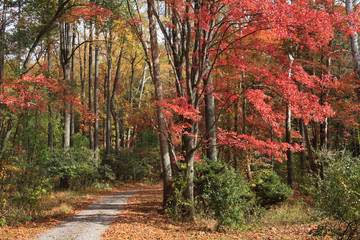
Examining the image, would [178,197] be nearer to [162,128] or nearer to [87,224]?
[162,128]

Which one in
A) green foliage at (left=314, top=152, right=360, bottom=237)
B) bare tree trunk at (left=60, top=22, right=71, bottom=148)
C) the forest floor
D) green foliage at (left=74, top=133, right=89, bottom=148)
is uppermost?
bare tree trunk at (left=60, top=22, right=71, bottom=148)

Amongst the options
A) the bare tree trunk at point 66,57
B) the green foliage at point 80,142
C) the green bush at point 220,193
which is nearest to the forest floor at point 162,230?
the green bush at point 220,193

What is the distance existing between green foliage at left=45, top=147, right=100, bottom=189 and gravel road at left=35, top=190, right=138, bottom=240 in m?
3.04

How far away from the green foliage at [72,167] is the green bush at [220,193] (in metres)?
6.25

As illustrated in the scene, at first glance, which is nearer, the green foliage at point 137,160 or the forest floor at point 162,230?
the forest floor at point 162,230

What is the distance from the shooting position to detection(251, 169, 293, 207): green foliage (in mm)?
10273

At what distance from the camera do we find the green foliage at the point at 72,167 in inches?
463

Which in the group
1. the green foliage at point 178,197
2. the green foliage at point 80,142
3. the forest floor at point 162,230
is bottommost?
the forest floor at point 162,230

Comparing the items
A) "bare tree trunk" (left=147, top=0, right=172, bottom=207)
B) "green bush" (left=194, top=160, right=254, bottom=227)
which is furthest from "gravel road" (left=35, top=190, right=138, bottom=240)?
"green bush" (left=194, top=160, right=254, bottom=227)

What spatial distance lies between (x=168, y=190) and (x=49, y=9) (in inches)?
395

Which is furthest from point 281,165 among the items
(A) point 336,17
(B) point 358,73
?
(A) point 336,17

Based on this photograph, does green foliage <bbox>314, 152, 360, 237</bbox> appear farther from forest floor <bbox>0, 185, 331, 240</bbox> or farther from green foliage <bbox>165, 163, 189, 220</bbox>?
green foliage <bbox>165, 163, 189, 220</bbox>

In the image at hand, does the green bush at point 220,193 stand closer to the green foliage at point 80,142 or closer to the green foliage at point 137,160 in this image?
the green foliage at point 137,160

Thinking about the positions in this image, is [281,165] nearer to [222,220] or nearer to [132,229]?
[222,220]
